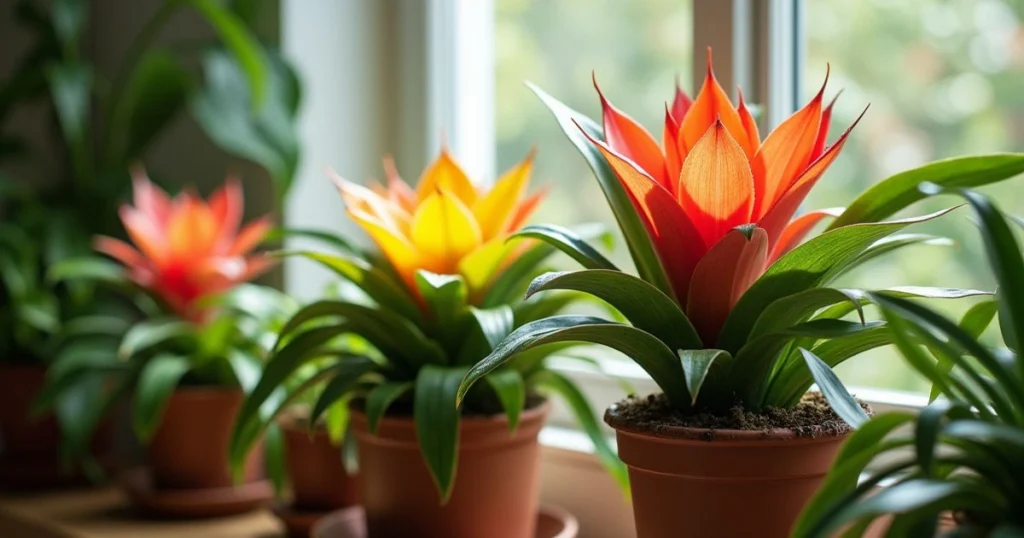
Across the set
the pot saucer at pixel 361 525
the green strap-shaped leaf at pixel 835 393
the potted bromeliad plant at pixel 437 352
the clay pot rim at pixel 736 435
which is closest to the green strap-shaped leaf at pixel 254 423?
the potted bromeliad plant at pixel 437 352

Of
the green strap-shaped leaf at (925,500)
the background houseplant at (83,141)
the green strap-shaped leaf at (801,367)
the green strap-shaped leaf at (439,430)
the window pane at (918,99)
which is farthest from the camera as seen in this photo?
the background houseplant at (83,141)

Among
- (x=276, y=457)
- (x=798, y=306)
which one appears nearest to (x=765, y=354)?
(x=798, y=306)

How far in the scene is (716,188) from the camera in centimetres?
77

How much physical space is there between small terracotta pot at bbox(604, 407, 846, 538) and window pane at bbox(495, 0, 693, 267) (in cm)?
79

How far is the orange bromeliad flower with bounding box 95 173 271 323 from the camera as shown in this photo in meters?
1.43

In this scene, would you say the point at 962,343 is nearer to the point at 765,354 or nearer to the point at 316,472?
the point at 765,354

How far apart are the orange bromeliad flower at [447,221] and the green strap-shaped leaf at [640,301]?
22 centimetres

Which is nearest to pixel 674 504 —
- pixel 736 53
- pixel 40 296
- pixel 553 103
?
pixel 553 103

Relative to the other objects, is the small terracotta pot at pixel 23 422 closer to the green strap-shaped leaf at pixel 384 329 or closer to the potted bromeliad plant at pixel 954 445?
the green strap-shaped leaf at pixel 384 329

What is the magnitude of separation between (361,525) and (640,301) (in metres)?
0.51

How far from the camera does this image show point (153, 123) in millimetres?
1683

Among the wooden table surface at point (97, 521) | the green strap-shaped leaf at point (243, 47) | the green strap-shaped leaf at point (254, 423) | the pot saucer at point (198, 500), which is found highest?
the green strap-shaped leaf at point (243, 47)

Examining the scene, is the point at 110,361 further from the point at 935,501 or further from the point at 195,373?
the point at 935,501

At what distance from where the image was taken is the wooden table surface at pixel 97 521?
135cm
